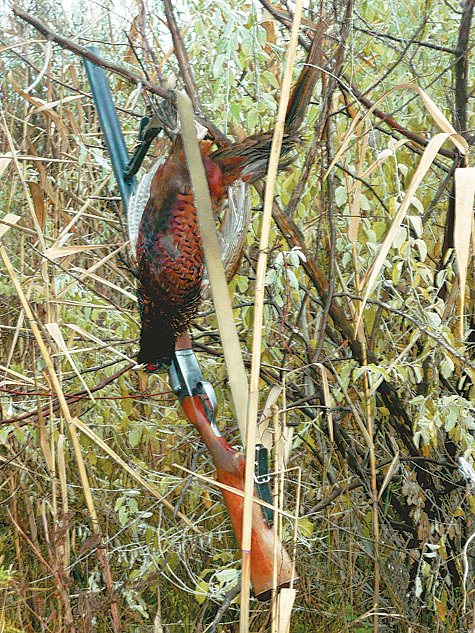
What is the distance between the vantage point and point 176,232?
105cm

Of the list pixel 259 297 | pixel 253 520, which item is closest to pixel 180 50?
pixel 259 297

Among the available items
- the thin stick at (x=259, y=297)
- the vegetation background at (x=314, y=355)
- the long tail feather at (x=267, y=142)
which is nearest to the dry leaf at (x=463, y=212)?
the thin stick at (x=259, y=297)

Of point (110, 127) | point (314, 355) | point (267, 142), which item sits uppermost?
point (110, 127)

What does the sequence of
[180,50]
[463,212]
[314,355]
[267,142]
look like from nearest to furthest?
[463,212] < [267,142] < [180,50] < [314,355]

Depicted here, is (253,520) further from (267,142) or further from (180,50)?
(180,50)

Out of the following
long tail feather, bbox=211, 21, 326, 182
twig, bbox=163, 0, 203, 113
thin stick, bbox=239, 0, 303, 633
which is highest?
twig, bbox=163, 0, 203, 113

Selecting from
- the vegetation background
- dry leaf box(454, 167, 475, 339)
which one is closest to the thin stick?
dry leaf box(454, 167, 475, 339)

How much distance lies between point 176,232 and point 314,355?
55cm

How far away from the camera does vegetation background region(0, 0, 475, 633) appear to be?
1283mm

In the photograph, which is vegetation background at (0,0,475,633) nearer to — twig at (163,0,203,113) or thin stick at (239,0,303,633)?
twig at (163,0,203,113)

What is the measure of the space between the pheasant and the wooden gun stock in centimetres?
13

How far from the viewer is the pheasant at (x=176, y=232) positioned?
1.02 metres

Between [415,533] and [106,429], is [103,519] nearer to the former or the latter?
[106,429]

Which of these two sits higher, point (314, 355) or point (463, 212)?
point (463, 212)
